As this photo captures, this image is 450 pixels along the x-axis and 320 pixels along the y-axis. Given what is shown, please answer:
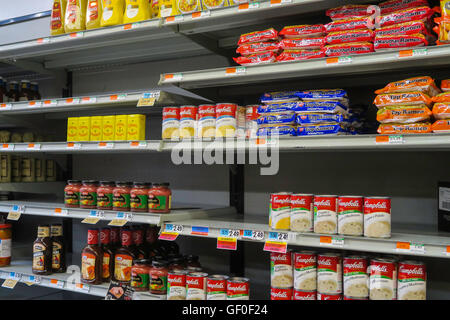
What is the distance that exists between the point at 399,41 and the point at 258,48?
689 mm

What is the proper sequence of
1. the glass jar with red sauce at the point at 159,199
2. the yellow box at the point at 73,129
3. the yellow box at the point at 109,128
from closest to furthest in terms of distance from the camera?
the glass jar with red sauce at the point at 159,199 < the yellow box at the point at 109,128 < the yellow box at the point at 73,129

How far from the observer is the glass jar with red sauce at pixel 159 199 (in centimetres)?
226

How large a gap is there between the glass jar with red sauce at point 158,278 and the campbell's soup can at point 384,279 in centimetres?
103

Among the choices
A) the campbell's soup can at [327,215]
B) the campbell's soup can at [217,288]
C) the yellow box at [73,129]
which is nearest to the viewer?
the campbell's soup can at [327,215]

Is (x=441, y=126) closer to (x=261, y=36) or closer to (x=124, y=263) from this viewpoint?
(x=261, y=36)

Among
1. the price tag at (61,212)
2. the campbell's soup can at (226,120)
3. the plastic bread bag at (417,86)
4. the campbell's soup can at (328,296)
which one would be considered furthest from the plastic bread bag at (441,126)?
the price tag at (61,212)

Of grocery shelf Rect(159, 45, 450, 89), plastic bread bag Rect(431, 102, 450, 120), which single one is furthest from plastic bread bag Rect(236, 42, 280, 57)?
plastic bread bag Rect(431, 102, 450, 120)

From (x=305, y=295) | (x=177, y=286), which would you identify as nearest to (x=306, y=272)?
(x=305, y=295)

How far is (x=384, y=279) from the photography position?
1.68m

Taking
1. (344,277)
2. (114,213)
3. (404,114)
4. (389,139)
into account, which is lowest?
(344,277)

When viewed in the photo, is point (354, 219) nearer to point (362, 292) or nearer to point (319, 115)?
point (362, 292)

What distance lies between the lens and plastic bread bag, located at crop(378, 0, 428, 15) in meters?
1.86

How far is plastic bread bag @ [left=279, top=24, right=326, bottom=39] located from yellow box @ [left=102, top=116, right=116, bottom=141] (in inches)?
44.3

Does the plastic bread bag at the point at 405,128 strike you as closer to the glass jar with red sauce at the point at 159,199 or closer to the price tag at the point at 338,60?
the price tag at the point at 338,60
